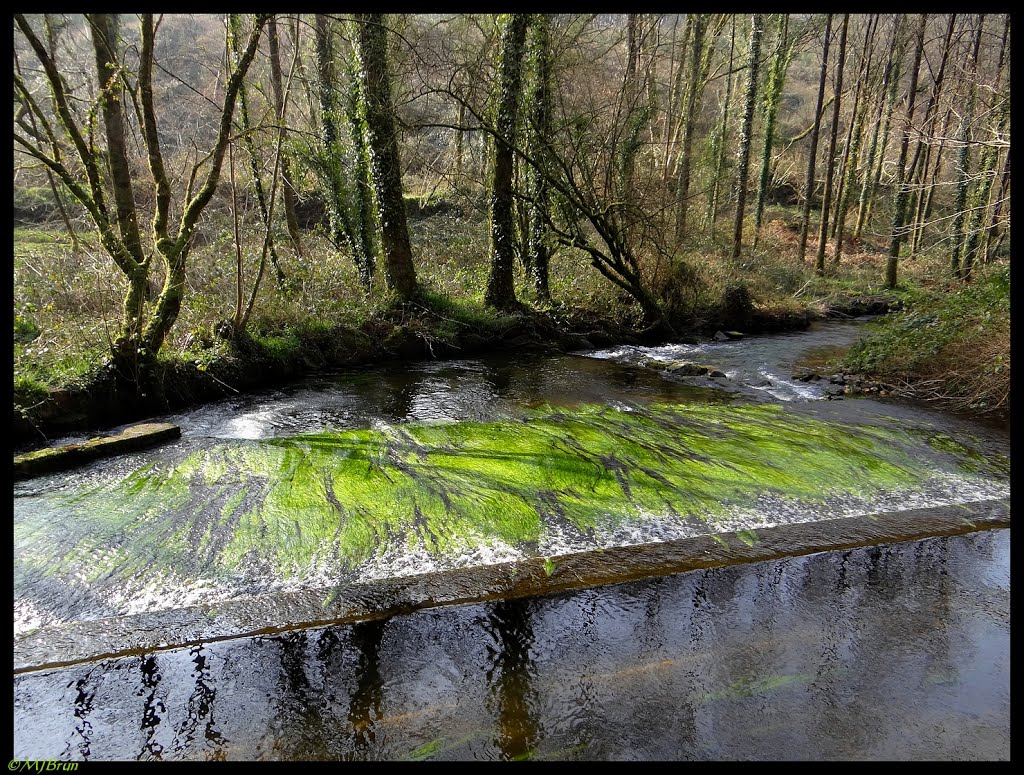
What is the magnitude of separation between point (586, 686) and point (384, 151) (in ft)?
29.9

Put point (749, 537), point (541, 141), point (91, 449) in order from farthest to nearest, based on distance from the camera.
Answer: point (541, 141)
point (91, 449)
point (749, 537)

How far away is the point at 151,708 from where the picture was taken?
2822 mm

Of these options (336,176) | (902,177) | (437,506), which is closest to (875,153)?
(902,177)

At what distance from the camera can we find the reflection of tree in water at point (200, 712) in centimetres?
265

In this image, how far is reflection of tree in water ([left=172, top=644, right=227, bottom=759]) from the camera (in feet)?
8.68

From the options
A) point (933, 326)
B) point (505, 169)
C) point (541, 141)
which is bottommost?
point (933, 326)

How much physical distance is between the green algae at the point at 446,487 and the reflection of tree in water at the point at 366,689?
69 cm

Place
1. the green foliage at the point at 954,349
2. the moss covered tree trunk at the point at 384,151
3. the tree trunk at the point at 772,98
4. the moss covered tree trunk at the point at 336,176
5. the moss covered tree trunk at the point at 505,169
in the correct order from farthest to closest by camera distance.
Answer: the tree trunk at the point at 772,98
the moss covered tree trunk at the point at 336,176
the moss covered tree trunk at the point at 505,169
the moss covered tree trunk at the point at 384,151
the green foliage at the point at 954,349

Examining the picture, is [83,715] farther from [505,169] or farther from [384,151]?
[505,169]

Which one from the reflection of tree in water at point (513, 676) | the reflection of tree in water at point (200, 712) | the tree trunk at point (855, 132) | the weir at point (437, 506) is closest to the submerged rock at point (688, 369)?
the weir at point (437, 506)

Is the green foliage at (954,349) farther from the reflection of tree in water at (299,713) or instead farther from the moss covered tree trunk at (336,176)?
the moss covered tree trunk at (336,176)

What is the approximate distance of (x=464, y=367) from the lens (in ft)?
31.1

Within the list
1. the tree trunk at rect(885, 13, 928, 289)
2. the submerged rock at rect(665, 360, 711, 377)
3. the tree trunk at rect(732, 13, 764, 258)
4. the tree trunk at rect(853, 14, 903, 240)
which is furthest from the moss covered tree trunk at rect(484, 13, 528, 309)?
the tree trunk at rect(853, 14, 903, 240)
